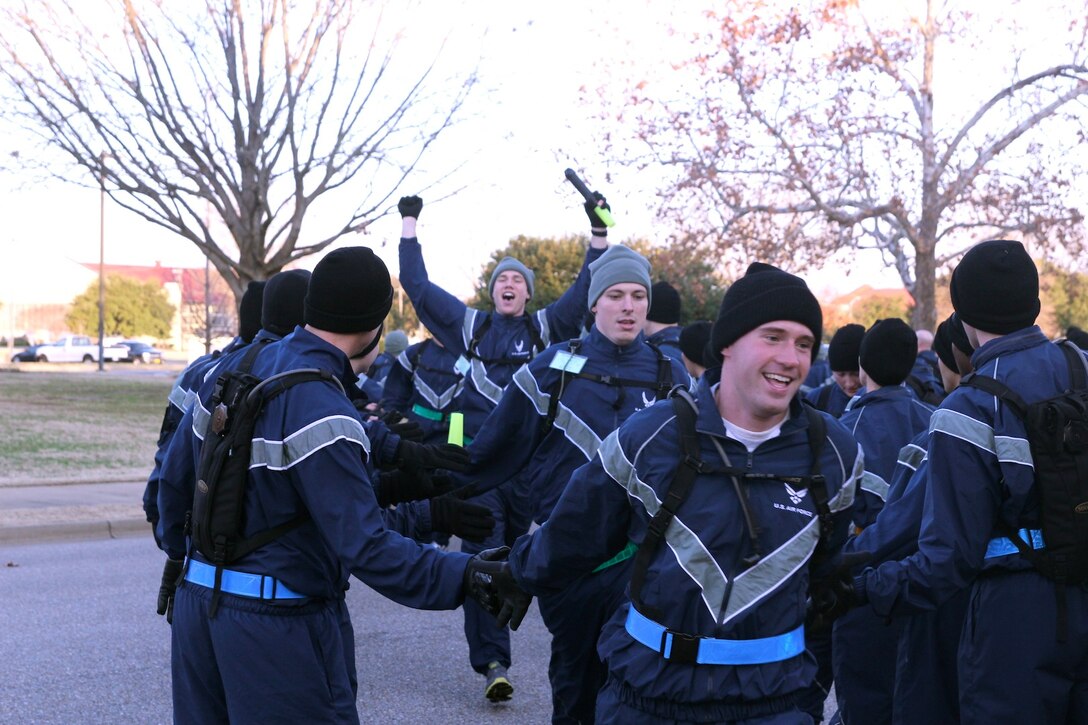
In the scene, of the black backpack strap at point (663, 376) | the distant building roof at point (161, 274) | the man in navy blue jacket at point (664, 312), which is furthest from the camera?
the distant building roof at point (161, 274)

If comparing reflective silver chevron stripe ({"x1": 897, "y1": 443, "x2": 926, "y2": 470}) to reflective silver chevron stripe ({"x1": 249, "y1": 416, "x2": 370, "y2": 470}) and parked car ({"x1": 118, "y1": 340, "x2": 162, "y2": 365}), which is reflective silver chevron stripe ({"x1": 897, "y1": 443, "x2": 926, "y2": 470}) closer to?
reflective silver chevron stripe ({"x1": 249, "y1": 416, "x2": 370, "y2": 470})

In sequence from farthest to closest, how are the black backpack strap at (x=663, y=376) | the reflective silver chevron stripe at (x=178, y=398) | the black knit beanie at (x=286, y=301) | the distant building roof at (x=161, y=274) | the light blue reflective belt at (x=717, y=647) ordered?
1. the distant building roof at (x=161, y=274)
2. the reflective silver chevron stripe at (x=178, y=398)
3. the black backpack strap at (x=663, y=376)
4. the black knit beanie at (x=286, y=301)
5. the light blue reflective belt at (x=717, y=647)

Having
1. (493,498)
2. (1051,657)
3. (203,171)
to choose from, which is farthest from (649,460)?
(203,171)

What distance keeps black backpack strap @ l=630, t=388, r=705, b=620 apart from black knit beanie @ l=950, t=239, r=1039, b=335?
1198mm

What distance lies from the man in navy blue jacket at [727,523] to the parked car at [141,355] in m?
62.4

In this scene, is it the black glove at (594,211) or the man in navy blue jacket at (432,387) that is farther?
the man in navy blue jacket at (432,387)

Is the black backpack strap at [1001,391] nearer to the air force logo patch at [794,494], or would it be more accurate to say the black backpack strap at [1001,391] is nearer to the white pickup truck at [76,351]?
the air force logo patch at [794,494]

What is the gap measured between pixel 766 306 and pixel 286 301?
8.03 feet

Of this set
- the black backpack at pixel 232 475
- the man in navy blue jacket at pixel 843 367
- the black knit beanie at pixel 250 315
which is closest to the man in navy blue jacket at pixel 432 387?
the black knit beanie at pixel 250 315

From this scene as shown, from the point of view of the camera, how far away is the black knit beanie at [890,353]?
17.3 ft

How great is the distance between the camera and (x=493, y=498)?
6.59 metres

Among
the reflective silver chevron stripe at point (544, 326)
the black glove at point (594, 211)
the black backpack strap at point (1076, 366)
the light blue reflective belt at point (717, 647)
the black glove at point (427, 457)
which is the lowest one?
the light blue reflective belt at point (717, 647)

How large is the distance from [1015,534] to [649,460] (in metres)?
1.23

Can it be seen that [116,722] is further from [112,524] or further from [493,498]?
[112,524]
